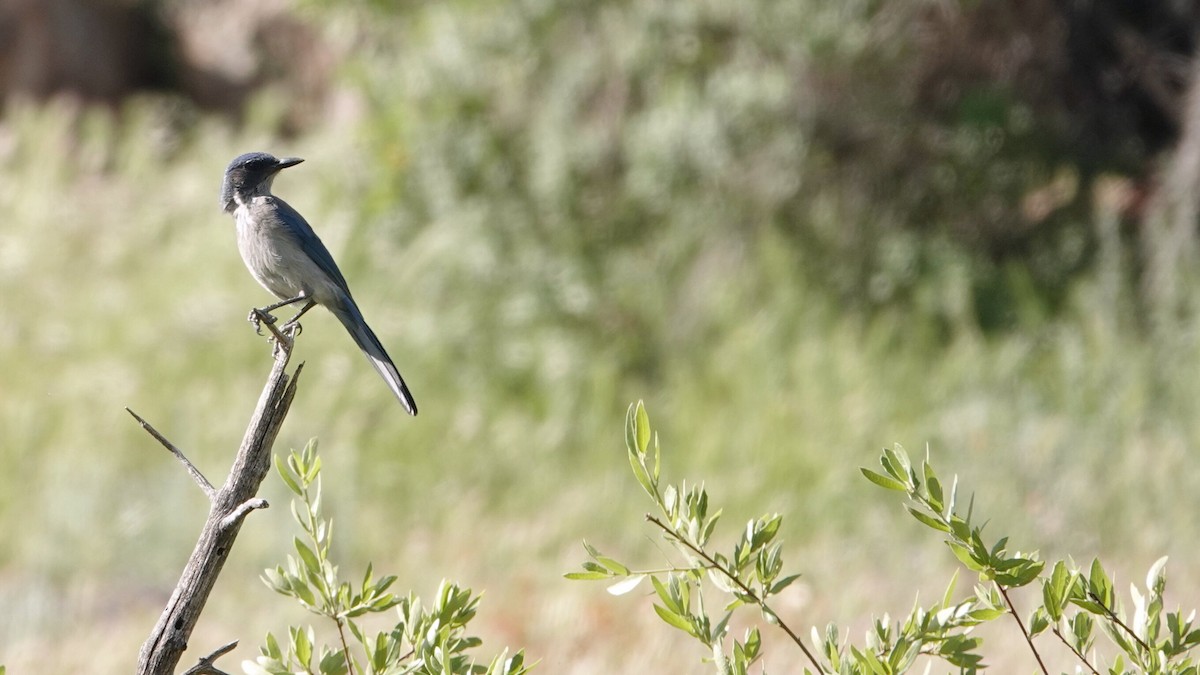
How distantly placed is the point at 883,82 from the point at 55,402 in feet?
18.6

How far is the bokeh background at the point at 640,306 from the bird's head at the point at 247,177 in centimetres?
251

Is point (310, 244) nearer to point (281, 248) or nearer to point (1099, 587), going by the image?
point (281, 248)

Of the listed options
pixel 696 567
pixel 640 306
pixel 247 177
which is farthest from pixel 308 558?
pixel 640 306

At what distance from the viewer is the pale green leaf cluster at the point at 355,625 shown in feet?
7.02

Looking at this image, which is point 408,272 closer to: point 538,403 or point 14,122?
point 538,403

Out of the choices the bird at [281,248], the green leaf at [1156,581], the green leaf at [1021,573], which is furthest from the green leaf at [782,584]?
the bird at [281,248]

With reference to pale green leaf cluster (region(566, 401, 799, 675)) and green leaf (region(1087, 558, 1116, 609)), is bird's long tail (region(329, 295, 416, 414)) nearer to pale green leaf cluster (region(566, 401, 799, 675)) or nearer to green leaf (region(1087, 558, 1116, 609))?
pale green leaf cluster (region(566, 401, 799, 675))

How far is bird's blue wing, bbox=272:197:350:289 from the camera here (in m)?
3.67

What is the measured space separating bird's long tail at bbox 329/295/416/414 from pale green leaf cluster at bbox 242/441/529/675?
0.54m

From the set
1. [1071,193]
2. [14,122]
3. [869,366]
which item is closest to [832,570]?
[869,366]

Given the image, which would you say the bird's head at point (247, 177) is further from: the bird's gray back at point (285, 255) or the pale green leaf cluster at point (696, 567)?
the pale green leaf cluster at point (696, 567)

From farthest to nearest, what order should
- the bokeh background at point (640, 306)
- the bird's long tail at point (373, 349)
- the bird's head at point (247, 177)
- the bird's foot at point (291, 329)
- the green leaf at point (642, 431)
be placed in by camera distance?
the bokeh background at point (640, 306) < the bird's head at point (247, 177) < the bird's foot at point (291, 329) < the bird's long tail at point (373, 349) < the green leaf at point (642, 431)

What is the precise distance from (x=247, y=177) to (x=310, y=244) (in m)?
0.34

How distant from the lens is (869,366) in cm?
852
